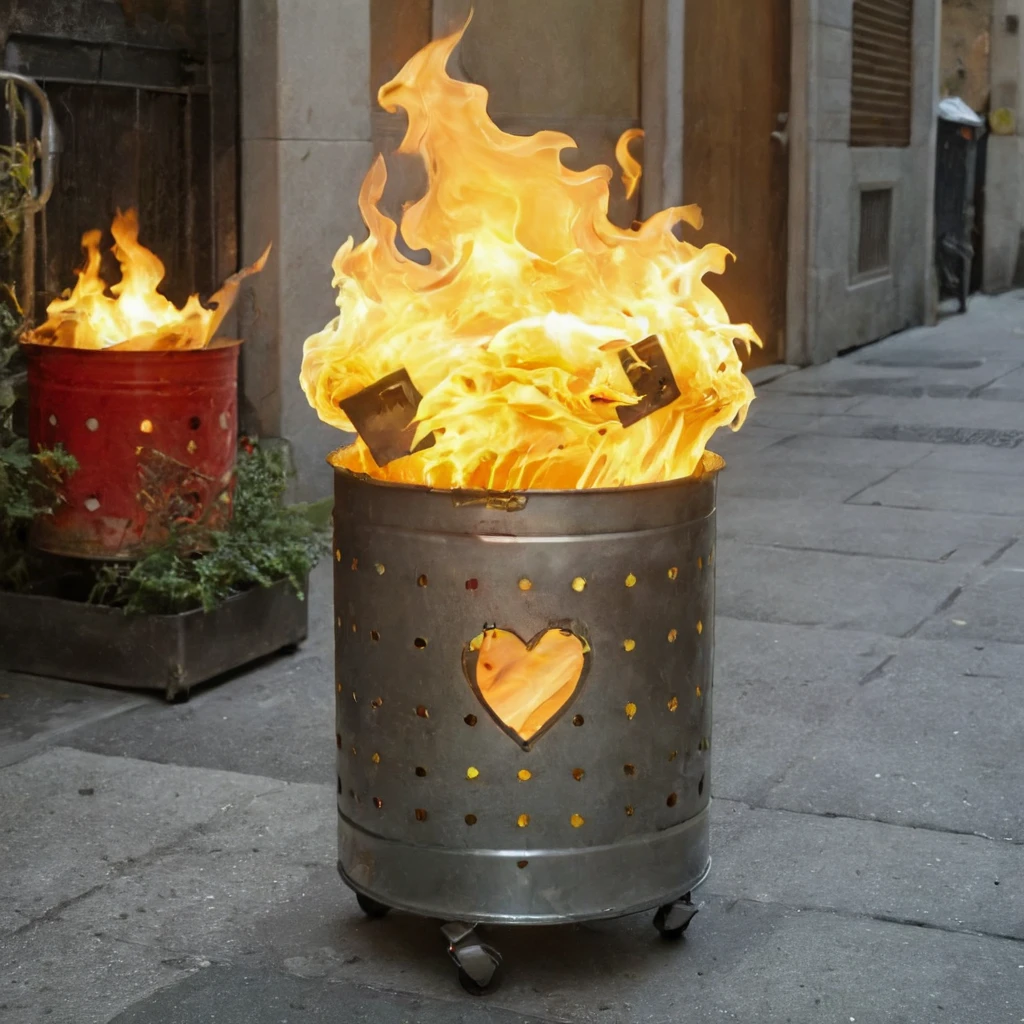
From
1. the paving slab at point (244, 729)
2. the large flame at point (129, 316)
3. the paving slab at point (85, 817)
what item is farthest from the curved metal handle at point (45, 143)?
the paving slab at point (85, 817)

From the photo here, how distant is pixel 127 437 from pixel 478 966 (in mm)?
2547

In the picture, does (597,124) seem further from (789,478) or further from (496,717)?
(496,717)

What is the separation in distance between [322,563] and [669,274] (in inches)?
144

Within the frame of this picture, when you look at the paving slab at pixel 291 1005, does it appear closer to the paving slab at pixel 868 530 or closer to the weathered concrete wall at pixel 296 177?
the weathered concrete wall at pixel 296 177

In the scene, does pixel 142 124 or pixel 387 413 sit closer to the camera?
pixel 387 413

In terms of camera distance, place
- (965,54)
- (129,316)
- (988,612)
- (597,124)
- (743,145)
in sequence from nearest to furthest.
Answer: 1. (129,316)
2. (988,612)
3. (597,124)
4. (743,145)
5. (965,54)

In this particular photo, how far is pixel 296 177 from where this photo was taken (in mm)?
7227

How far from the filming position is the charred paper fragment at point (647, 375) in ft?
11.0

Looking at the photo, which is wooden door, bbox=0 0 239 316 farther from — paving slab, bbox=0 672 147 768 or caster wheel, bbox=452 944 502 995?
caster wheel, bbox=452 944 502 995

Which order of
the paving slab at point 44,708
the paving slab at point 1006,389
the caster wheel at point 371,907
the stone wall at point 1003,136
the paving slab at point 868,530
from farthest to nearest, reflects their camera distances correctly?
the stone wall at point 1003,136
the paving slab at point 1006,389
the paving slab at point 868,530
the paving slab at point 44,708
the caster wheel at point 371,907

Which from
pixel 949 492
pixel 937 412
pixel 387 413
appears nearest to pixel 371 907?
pixel 387 413

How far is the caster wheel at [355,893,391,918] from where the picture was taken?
3.75 metres

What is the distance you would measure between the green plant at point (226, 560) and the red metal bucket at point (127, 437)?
9 cm

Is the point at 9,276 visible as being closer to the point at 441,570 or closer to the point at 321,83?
the point at 321,83
